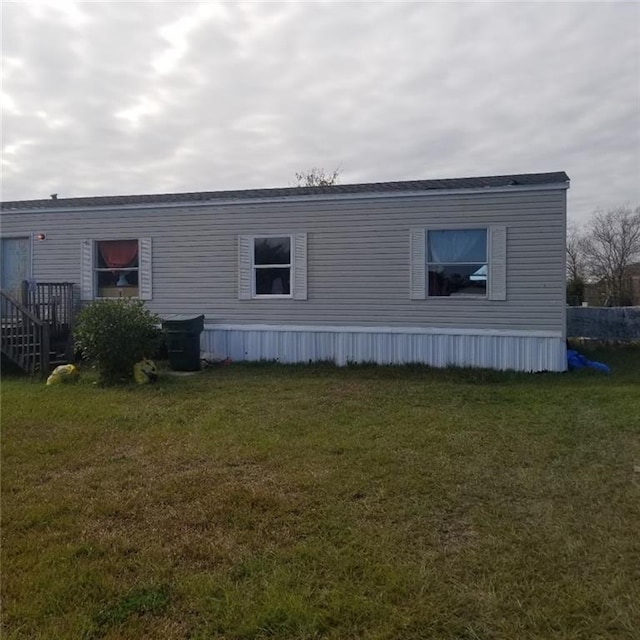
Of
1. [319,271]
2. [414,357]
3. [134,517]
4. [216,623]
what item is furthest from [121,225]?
[216,623]

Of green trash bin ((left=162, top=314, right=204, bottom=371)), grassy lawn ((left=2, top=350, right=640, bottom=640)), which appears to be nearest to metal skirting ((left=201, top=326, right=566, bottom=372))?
green trash bin ((left=162, top=314, right=204, bottom=371))

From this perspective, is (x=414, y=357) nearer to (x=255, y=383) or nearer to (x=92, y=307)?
(x=255, y=383)

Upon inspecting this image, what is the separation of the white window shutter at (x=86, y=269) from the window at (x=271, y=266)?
339cm

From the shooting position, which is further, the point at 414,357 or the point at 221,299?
the point at 221,299

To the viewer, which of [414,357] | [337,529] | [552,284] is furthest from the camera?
[414,357]

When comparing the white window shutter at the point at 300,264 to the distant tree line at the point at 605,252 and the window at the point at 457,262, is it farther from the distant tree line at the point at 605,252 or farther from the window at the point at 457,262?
the distant tree line at the point at 605,252

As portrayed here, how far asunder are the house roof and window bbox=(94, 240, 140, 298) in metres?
0.80

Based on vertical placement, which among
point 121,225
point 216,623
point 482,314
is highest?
point 121,225

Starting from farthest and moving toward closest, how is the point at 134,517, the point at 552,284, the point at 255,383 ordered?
the point at 552,284, the point at 255,383, the point at 134,517

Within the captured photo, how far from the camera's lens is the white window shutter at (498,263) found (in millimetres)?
9633

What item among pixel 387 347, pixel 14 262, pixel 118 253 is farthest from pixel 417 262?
pixel 14 262

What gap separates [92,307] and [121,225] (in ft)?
10.5

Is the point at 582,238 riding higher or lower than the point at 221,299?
higher

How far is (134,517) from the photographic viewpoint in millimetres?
3648
